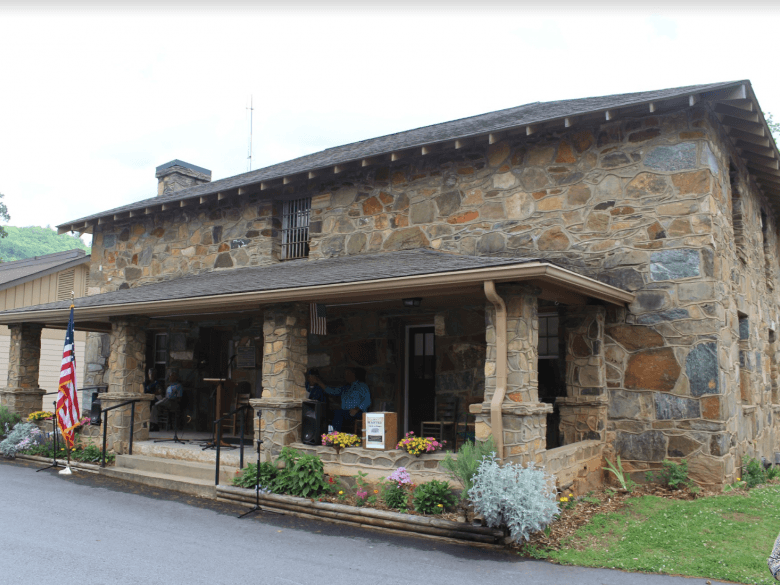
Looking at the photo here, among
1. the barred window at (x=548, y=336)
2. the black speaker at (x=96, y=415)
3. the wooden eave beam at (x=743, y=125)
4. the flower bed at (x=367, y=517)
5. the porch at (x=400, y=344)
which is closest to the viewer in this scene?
the flower bed at (x=367, y=517)

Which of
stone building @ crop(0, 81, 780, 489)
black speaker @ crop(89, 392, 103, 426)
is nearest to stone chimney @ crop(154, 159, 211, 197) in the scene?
stone building @ crop(0, 81, 780, 489)

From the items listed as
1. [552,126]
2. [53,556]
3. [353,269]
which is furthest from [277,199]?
[53,556]

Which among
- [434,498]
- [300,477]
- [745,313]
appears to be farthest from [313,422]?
[745,313]

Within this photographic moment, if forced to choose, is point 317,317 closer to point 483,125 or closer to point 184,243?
point 483,125

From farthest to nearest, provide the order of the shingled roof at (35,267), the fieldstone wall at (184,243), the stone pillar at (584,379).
Answer: the shingled roof at (35,267), the fieldstone wall at (184,243), the stone pillar at (584,379)

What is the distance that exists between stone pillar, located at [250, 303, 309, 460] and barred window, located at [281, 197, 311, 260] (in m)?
3.22

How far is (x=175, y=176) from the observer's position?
1644 cm

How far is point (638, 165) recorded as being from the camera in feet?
27.6

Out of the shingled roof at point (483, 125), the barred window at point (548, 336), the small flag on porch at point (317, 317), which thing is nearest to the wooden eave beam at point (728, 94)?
the shingled roof at point (483, 125)

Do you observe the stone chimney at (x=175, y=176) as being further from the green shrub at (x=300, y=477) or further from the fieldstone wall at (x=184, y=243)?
the green shrub at (x=300, y=477)

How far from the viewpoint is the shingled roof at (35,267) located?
59.3 ft

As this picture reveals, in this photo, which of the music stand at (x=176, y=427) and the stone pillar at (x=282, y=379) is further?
the music stand at (x=176, y=427)

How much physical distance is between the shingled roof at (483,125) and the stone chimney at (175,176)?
244cm

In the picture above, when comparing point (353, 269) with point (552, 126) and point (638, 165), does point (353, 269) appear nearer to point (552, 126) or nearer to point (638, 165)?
point (552, 126)
